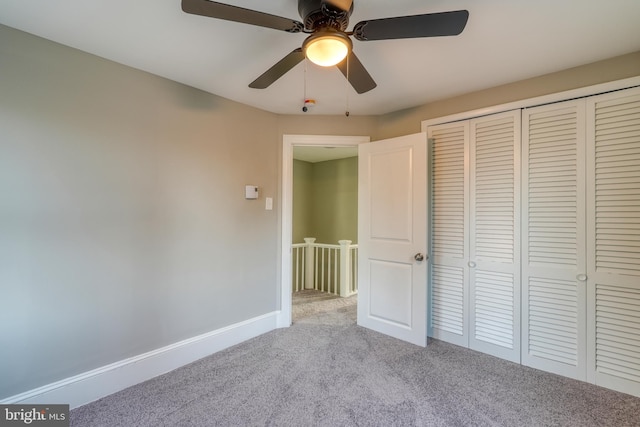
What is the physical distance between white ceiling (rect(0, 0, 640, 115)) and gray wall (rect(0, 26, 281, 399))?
23cm

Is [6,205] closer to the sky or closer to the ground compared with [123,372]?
closer to the sky

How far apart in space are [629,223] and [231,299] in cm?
315

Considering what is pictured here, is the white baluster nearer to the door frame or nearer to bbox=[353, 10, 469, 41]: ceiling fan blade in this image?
the door frame

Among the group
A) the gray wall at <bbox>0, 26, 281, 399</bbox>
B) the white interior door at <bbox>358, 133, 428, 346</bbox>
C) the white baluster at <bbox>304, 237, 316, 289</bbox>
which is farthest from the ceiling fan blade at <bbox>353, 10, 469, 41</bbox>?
the white baluster at <bbox>304, 237, 316, 289</bbox>

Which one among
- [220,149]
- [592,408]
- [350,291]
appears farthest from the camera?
[350,291]

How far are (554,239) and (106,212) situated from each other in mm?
3314

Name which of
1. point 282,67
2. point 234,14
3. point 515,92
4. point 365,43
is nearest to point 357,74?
point 365,43

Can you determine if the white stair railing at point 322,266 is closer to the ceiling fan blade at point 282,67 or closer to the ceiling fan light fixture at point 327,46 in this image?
the ceiling fan blade at point 282,67

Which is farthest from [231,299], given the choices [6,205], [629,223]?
[629,223]

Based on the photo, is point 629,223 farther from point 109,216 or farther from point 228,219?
point 109,216

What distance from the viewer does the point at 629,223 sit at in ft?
6.41

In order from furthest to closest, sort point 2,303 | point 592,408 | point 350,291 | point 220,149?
point 350,291
point 220,149
point 592,408
point 2,303

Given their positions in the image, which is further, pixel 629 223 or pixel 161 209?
pixel 161 209

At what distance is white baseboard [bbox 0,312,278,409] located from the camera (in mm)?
1758
